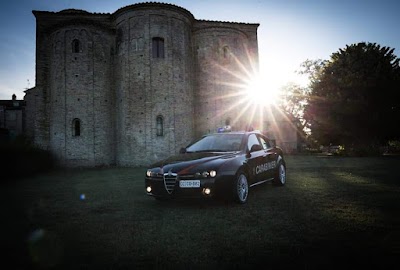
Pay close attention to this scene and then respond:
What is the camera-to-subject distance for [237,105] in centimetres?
2455

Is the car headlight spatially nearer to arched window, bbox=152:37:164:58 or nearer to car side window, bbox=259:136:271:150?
car side window, bbox=259:136:271:150

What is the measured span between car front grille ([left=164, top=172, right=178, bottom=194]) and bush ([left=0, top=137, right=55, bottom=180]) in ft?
35.5

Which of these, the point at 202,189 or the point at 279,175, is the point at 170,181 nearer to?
the point at 202,189

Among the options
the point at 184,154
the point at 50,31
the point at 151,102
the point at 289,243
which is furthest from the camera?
the point at 50,31

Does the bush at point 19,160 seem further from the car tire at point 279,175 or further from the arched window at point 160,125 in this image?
the car tire at point 279,175

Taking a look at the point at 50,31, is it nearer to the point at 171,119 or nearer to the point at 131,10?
the point at 131,10

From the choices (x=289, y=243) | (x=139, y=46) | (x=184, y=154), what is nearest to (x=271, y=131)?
(x=139, y=46)

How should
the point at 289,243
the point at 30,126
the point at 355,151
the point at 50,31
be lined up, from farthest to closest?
the point at 355,151, the point at 30,126, the point at 50,31, the point at 289,243

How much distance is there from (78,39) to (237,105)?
44.6ft

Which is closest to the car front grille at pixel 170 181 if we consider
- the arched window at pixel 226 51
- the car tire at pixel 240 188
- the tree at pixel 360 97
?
the car tire at pixel 240 188

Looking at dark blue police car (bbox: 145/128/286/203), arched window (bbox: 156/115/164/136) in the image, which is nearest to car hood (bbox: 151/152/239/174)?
dark blue police car (bbox: 145/128/286/203)

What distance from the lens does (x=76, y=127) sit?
21.0m

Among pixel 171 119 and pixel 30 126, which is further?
pixel 30 126

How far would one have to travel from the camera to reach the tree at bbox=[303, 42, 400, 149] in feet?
80.9
